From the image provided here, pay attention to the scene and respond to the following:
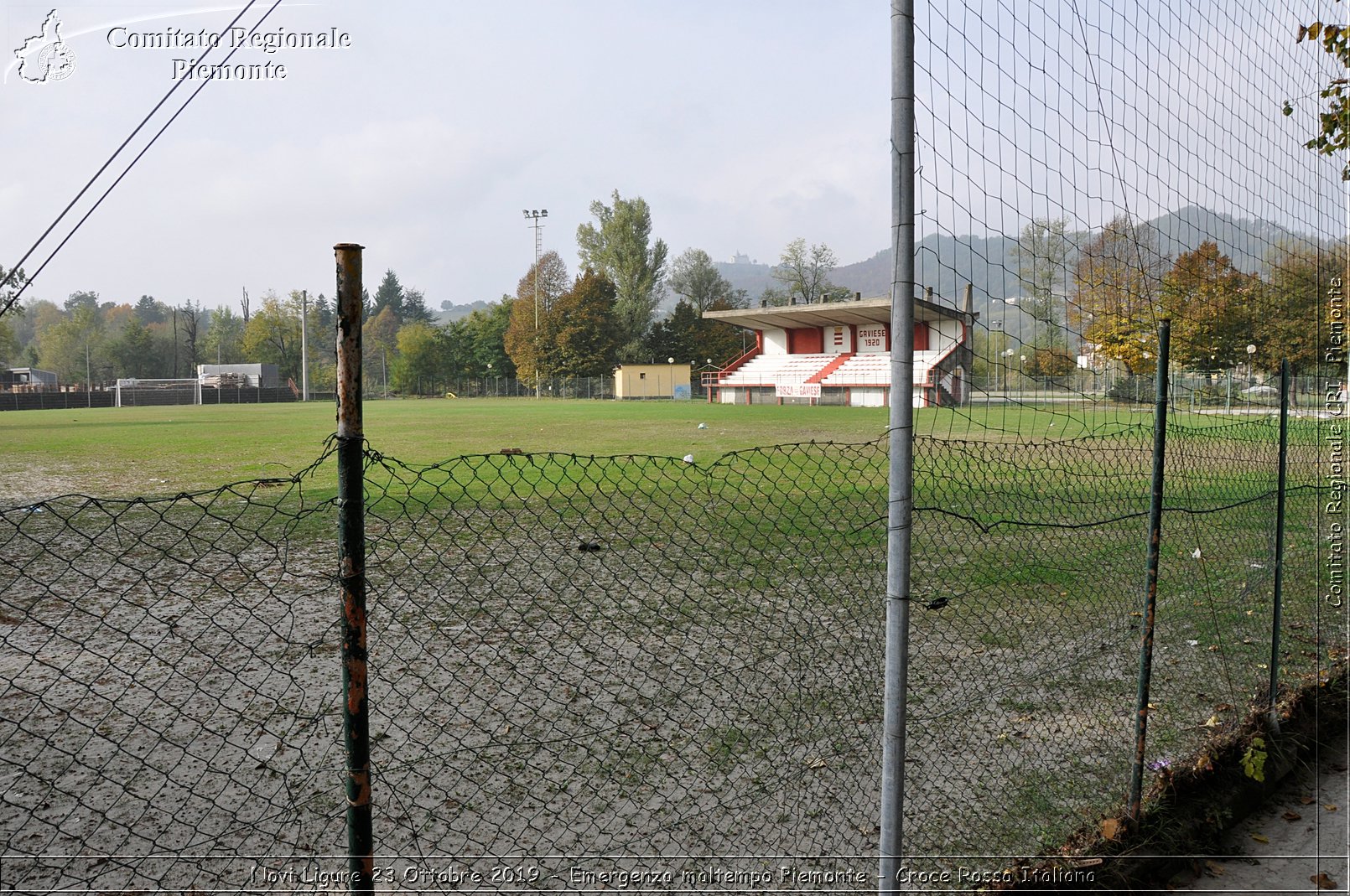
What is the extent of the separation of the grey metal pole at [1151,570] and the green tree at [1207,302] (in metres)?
1.34

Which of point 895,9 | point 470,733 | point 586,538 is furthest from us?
point 586,538

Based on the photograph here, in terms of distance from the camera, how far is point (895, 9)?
1.88m

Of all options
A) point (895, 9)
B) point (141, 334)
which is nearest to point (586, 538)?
point (895, 9)

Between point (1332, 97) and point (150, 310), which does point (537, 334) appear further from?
point (150, 310)

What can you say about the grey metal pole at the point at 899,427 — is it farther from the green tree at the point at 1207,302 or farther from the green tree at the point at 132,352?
the green tree at the point at 132,352

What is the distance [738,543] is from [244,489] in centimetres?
641

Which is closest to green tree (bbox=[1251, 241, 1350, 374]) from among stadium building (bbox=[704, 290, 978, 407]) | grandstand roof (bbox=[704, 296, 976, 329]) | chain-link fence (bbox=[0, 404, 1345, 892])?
chain-link fence (bbox=[0, 404, 1345, 892])

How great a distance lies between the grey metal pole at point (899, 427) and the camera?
1882mm

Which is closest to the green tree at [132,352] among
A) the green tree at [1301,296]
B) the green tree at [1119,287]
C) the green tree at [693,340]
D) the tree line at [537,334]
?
the tree line at [537,334]

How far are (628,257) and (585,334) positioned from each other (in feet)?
25.2

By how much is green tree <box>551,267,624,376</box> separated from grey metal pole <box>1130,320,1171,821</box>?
60.4m

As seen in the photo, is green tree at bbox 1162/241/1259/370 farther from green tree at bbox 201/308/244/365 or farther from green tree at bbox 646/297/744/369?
green tree at bbox 201/308/244/365

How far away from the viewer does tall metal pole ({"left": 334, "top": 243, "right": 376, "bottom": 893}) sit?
1.56 metres

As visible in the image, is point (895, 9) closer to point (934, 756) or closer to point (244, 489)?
point (934, 756)
